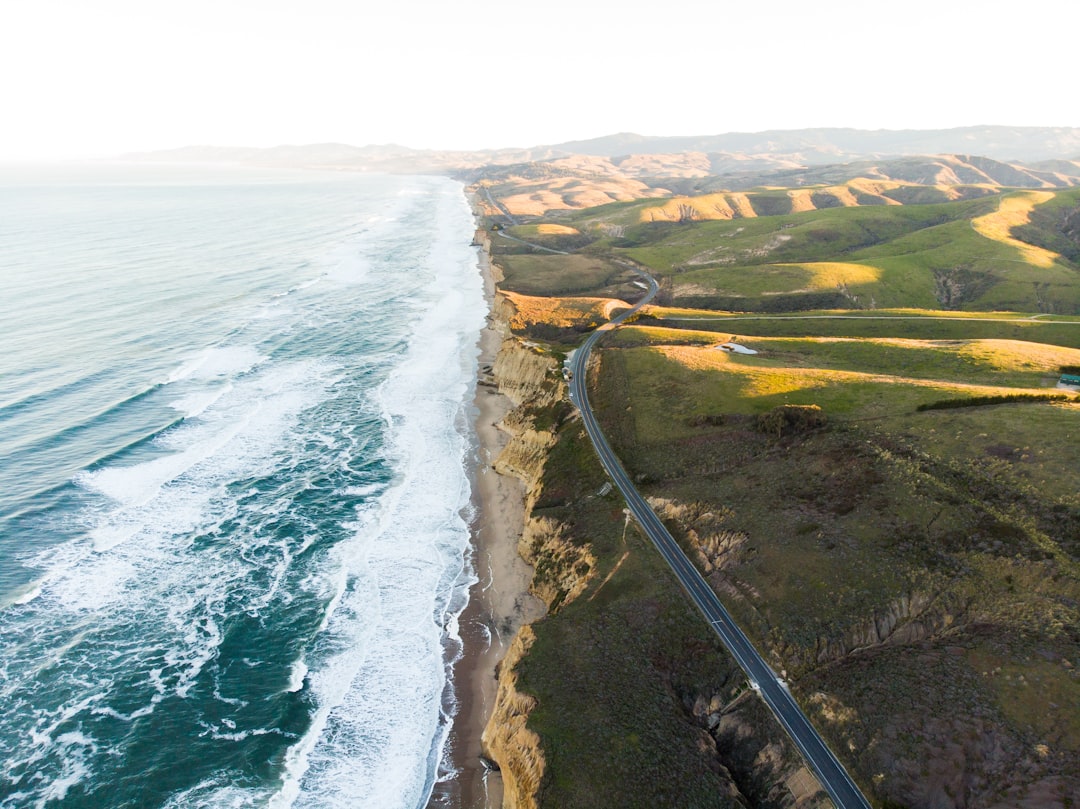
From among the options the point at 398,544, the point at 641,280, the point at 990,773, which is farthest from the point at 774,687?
the point at 641,280

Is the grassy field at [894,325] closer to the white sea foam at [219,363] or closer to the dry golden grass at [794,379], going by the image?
the dry golden grass at [794,379]

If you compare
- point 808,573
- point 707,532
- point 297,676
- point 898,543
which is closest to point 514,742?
point 297,676

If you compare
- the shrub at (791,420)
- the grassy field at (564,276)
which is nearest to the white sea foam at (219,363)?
the grassy field at (564,276)

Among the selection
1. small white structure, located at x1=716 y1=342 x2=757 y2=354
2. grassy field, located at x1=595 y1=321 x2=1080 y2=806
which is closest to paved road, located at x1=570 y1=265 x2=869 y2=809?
grassy field, located at x1=595 y1=321 x2=1080 y2=806

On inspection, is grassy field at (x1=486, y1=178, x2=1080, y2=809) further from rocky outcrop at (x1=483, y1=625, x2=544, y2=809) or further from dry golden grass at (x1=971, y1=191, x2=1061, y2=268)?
dry golden grass at (x1=971, y1=191, x2=1061, y2=268)

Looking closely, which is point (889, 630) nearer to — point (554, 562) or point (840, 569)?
point (840, 569)

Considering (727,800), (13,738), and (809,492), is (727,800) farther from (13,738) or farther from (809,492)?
(13,738)
